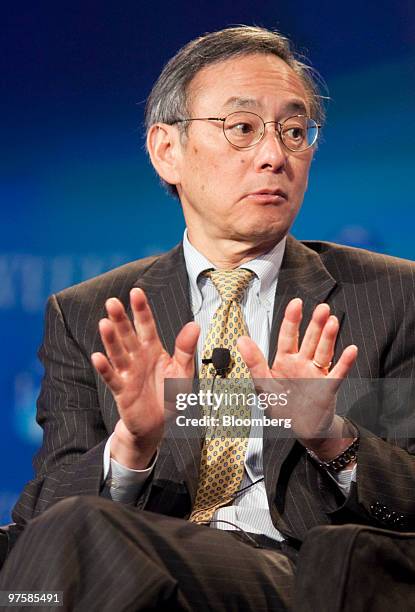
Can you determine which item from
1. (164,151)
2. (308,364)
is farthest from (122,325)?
(164,151)

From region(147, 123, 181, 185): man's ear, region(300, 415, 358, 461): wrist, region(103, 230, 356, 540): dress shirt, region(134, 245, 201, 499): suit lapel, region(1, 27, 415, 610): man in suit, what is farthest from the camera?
region(147, 123, 181, 185): man's ear

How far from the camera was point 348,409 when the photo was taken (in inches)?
87.9

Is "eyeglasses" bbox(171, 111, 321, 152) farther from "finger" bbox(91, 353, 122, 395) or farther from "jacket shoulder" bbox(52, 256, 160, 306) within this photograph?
"finger" bbox(91, 353, 122, 395)

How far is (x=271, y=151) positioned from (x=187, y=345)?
71 cm

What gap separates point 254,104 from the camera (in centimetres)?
240

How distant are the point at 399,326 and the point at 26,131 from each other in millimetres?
1435

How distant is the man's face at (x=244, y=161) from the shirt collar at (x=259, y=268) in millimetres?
45

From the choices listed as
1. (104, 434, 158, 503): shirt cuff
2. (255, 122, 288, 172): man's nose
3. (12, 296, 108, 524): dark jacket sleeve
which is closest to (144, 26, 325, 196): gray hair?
(255, 122, 288, 172): man's nose

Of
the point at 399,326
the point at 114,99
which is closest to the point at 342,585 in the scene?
the point at 399,326

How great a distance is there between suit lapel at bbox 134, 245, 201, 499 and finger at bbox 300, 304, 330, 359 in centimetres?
31

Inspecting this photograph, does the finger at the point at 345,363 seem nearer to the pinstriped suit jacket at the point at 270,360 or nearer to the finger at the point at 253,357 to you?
the finger at the point at 253,357

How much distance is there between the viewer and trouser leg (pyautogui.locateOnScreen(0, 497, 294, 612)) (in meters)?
1.56

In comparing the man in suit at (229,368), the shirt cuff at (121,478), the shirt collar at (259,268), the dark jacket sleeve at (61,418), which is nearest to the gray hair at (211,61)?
the man in suit at (229,368)

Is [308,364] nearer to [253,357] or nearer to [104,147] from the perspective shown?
[253,357]
